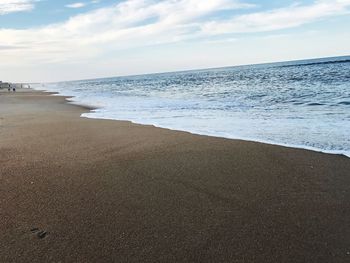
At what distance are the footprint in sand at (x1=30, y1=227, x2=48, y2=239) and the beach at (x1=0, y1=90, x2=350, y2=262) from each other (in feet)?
0.04

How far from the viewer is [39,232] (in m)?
3.42

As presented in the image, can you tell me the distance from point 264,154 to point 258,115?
5.12 meters

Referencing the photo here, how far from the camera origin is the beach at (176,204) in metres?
3.06

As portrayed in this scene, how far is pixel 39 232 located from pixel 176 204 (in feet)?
4.75

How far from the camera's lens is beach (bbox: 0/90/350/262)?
306 centimetres

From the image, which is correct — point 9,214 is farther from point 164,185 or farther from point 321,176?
point 321,176

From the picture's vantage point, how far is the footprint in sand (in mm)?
3342

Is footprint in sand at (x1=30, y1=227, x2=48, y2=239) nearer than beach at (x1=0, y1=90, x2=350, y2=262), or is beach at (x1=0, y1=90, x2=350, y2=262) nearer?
beach at (x1=0, y1=90, x2=350, y2=262)

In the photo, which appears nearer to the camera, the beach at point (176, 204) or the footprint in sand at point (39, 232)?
the beach at point (176, 204)

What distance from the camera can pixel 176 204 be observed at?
398 cm

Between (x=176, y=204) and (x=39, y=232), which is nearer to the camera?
(x=39, y=232)

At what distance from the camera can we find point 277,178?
4.71 m

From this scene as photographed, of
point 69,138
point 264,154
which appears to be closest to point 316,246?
point 264,154

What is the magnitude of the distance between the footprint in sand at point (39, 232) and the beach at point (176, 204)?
0.01m
